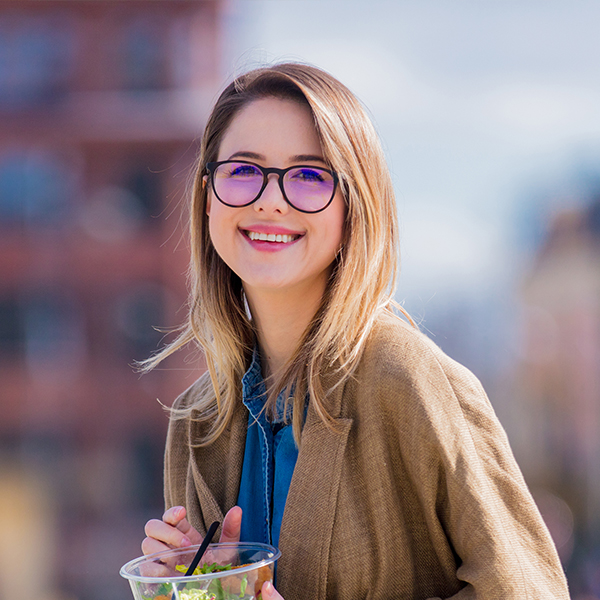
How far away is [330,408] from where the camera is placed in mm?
2082

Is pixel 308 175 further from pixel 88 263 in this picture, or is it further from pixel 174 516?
pixel 88 263

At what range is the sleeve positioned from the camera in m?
1.81

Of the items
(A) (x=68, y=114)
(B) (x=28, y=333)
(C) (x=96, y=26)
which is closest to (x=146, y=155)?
(A) (x=68, y=114)

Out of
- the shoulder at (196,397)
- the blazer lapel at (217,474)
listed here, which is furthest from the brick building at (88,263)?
the blazer lapel at (217,474)

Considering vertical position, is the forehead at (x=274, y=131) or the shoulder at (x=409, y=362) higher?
the forehead at (x=274, y=131)

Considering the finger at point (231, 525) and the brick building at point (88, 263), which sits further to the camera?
the brick building at point (88, 263)

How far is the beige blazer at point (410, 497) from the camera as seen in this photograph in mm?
1833

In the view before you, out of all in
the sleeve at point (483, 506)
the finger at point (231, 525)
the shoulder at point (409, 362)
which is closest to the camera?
the sleeve at point (483, 506)

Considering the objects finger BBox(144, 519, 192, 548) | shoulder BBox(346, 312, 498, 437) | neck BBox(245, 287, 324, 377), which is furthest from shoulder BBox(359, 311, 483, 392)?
finger BBox(144, 519, 192, 548)

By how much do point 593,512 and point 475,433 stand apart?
141ft

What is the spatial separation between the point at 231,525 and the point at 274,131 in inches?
42.3

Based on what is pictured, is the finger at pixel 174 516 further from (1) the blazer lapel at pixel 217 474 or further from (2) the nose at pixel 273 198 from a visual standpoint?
(2) the nose at pixel 273 198

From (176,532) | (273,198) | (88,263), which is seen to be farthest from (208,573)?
(88,263)

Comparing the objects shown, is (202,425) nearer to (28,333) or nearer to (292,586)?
(292,586)
